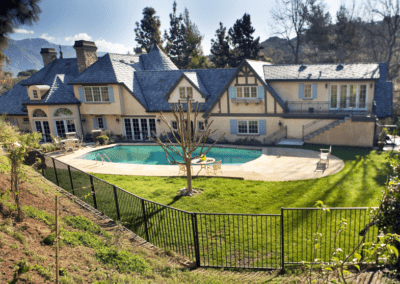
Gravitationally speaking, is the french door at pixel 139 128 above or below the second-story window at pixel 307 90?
below

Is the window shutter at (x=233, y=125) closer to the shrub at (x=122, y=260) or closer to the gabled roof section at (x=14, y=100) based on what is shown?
the shrub at (x=122, y=260)

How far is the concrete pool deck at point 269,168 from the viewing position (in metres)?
15.2

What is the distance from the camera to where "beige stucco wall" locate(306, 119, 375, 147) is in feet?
65.5

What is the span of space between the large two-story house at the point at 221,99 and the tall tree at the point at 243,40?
52.3 ft

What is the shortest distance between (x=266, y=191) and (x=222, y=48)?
33.8 metres

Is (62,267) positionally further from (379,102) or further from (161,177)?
(379,102)

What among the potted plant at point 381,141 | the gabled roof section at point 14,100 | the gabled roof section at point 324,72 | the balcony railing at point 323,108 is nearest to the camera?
the potted plant at point 381,141

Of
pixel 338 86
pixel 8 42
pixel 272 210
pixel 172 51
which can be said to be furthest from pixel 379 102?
pixel 172 51

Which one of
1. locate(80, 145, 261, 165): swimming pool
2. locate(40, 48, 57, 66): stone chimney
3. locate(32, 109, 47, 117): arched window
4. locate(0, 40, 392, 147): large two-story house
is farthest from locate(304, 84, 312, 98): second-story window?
locate(40, 48, 57, 66): stone chimney

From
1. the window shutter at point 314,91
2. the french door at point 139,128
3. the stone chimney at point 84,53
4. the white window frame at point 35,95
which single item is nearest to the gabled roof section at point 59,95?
the white window frame at point 35,95

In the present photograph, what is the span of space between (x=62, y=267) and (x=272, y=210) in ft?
24.6

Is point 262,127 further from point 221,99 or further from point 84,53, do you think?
point 84,53

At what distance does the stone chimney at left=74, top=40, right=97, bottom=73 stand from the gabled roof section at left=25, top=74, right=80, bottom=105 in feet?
8.07

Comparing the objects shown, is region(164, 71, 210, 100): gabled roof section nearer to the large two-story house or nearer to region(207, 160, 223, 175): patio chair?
the large two-story house
